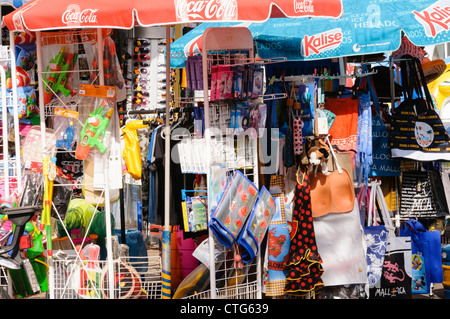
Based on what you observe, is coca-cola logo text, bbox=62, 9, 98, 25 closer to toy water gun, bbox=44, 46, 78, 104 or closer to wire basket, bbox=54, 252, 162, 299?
toy water gun, bbox=44, 46, 78, 104

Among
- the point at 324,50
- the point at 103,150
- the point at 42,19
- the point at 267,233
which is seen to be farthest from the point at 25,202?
the point at 324,50

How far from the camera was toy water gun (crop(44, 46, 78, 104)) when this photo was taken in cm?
598

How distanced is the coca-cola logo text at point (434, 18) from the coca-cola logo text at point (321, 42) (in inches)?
28.4

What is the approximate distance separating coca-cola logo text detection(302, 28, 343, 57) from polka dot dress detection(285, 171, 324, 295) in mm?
1132

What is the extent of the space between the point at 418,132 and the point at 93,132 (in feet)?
10.9

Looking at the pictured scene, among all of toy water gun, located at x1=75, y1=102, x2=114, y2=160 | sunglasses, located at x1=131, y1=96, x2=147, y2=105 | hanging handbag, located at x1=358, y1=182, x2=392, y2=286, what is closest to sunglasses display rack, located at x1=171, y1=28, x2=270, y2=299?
toy water gun, located at x1=75, y1=102, x2=114, y2=160

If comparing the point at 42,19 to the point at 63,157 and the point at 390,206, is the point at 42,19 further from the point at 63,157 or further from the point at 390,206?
the point at 390,206

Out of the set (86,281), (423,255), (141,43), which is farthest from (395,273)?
(141,43)

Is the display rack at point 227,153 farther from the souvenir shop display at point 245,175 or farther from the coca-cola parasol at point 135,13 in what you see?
the coca-cola parasol at point 135,13

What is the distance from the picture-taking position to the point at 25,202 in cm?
589

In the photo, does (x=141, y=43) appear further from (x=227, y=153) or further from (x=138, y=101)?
(x=227, y=153)

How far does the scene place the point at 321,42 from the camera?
652 cm

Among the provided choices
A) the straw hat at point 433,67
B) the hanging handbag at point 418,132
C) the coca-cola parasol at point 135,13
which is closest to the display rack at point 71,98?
the coca-cola parasol at point 135,13

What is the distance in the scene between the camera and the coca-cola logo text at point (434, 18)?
20.4 feet
